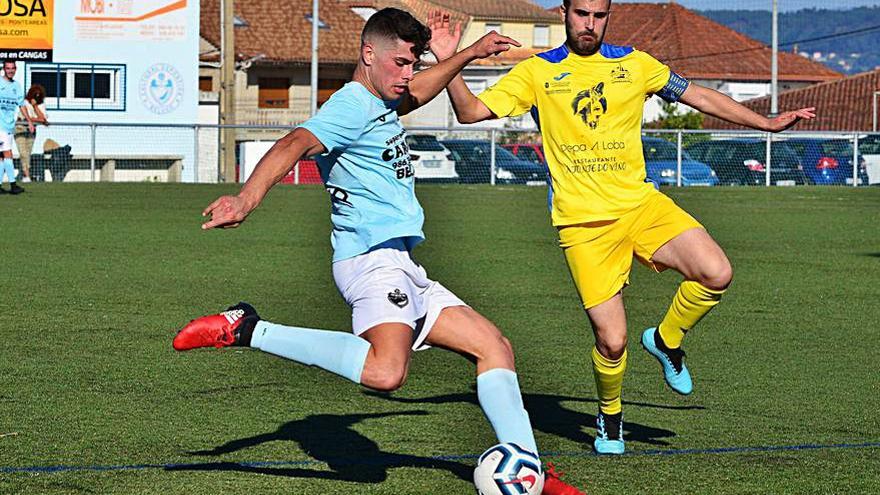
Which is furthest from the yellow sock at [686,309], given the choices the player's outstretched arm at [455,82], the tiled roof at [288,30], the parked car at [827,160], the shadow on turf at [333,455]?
the tiled roof at [288,30]

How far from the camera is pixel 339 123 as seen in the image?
5.88 meters

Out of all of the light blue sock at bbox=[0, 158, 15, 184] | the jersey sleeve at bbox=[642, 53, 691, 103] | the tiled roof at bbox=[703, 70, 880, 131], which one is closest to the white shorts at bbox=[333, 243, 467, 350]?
the jersey sleeve at bbox=[642, 53, 691, 103]

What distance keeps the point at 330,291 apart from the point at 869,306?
4633 mm

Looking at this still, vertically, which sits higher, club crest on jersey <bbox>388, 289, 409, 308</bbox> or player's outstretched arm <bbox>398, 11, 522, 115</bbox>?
player's outstretched arm <bbox>398, 11, 522, 115</bbox>

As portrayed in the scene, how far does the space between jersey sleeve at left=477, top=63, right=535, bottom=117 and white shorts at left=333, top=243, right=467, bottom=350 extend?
3.93 ft

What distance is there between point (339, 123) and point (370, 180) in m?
0.34

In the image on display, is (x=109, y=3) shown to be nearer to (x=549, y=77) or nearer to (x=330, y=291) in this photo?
(x=330, y=291)

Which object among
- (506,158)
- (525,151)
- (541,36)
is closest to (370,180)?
(506,158)

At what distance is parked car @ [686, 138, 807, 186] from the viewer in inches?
1427

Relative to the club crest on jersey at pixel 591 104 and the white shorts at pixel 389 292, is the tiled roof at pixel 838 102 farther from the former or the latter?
the white shorts at pixel 389 292

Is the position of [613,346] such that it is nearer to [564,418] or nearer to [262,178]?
Result: [564,418]

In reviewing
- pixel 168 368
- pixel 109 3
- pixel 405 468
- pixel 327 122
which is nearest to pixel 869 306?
pixel 168 368

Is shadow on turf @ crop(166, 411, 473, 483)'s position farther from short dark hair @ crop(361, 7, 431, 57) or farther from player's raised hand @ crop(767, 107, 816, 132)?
player's raised hand @ crop(767, 107, 816, 132)

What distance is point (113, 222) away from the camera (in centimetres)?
2114
